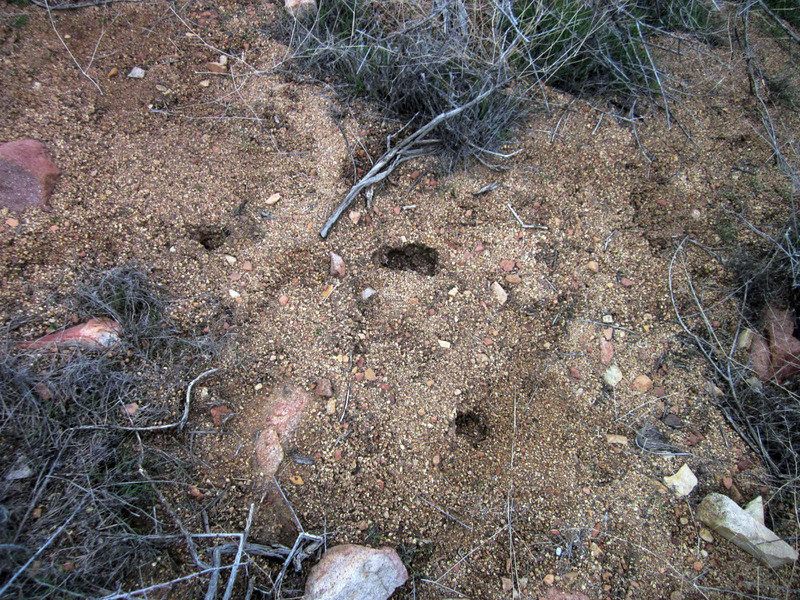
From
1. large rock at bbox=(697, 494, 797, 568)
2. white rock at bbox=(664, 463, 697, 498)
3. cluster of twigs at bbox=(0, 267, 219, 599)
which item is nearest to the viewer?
cluster of twigs at bbox=(0, 267, 219, 599)

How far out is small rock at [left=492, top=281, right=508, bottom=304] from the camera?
1.85m

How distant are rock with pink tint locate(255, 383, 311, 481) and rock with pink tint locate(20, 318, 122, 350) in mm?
562

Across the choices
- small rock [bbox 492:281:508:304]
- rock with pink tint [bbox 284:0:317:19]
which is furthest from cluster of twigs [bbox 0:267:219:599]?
rock with pink tint [bbox 284:0:317:19]

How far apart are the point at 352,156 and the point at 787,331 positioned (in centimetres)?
187

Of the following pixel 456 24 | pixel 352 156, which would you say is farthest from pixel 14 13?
pixel 456 24

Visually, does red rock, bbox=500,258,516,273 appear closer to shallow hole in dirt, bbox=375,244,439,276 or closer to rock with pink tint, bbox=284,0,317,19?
shallow hole in dirt, bbox=375,244,439,276

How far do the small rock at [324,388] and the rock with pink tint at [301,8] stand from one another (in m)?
1.76

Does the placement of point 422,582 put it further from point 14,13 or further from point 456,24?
point 14,13

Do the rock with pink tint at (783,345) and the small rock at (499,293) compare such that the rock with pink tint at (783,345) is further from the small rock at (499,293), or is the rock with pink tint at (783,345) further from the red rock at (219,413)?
the red rock at (219,413)

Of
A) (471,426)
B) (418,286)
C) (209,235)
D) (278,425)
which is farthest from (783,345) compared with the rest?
(209,235)

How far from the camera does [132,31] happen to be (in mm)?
2166

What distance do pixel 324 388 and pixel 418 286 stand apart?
0.54 m

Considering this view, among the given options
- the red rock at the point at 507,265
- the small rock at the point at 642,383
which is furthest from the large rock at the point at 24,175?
the small rock at the point at 642,383

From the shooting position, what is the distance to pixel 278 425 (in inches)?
61.2
